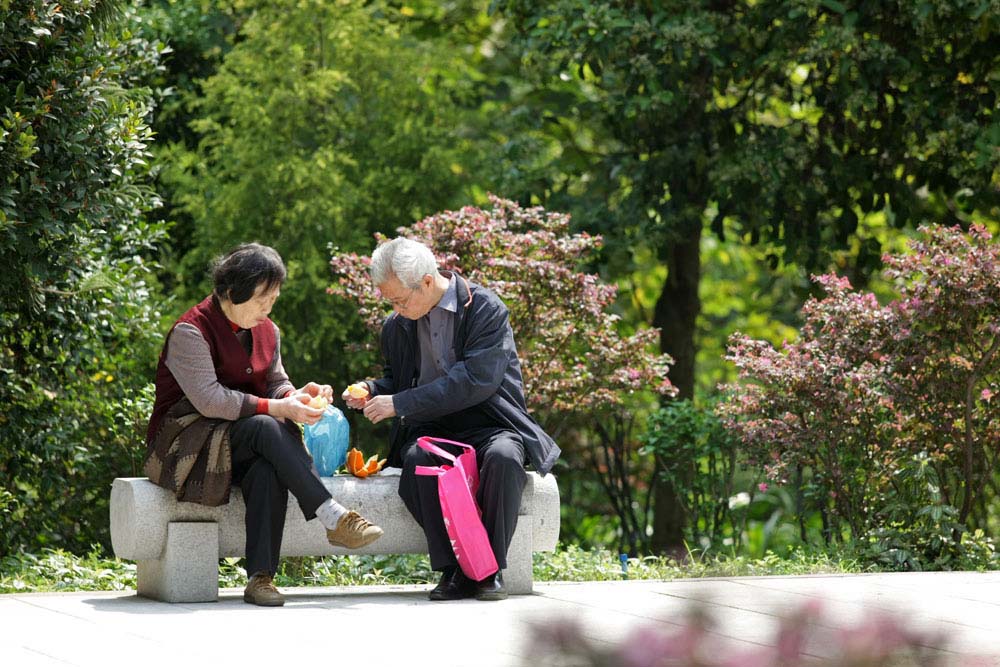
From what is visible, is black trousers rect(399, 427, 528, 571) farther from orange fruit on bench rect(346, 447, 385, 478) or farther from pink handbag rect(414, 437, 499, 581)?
orange fruit on bench rect(346, 447, 385, 478)

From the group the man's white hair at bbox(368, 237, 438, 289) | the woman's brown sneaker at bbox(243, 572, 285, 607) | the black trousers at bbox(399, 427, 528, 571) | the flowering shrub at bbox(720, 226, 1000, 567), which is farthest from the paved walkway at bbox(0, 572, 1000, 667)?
the man's white hair at bbox(368, 237, 438, 289)

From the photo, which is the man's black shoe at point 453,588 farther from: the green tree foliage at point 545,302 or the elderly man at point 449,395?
the green tree foliage at point 545,302

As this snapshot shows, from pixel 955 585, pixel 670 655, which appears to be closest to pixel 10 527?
pixel 955 585

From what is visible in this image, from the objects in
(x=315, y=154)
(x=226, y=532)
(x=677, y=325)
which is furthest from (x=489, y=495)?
(x=677, y=325)

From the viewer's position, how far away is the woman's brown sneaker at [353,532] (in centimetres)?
579

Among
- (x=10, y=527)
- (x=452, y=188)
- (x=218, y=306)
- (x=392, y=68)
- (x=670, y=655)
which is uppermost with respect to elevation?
(x=392, y=68)

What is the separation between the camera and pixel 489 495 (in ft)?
19.3

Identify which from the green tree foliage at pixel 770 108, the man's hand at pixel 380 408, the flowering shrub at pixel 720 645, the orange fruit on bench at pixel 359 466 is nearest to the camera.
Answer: the flowering shrub at pixel 720 645

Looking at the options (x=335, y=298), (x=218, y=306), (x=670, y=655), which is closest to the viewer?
(x=670, y=655)

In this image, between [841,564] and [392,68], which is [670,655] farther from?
[392,68]

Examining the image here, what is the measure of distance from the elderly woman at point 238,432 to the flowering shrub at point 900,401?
3.17m

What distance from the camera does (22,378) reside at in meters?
8.34

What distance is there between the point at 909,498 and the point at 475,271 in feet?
9.39

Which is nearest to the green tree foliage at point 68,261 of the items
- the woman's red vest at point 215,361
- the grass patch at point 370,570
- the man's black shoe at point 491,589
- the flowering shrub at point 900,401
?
the grass patch at point 370,570
